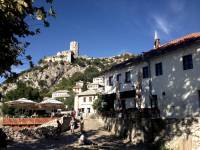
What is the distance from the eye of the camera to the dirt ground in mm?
22620

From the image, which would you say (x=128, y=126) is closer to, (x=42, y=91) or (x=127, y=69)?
(x=127, y=69)

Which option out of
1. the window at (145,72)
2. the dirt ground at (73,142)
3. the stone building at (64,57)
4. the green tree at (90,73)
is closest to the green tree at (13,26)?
the dirt ground at (73,142)

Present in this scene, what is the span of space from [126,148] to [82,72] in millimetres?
144868

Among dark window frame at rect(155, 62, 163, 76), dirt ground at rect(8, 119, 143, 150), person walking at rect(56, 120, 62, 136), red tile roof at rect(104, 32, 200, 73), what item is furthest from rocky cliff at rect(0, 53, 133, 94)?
dark window frame at rect(155, 62, 163, 76)

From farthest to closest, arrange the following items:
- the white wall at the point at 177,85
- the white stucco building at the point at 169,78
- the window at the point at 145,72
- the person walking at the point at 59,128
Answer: the window at the point at 145,72, the person walking at the point at 59,128, the white stucco building at the point at 169,78, the white wall at the point at 177,85

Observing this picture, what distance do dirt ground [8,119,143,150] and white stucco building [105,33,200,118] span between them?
17.9 ft

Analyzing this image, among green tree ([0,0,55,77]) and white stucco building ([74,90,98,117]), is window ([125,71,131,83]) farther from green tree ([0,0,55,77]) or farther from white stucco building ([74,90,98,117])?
white stucco building ([74,90,98,117])

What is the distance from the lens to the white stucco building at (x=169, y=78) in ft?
81.9

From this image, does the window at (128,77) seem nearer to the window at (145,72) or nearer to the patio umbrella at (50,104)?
the window at (145,72)

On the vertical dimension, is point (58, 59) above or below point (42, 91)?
above

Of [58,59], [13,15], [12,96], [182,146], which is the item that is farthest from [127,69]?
[58,59]

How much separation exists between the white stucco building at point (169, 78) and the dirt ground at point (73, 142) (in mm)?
5453

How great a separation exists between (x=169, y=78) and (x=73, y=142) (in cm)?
1004

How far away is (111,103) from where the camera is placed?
39469 millimetres
